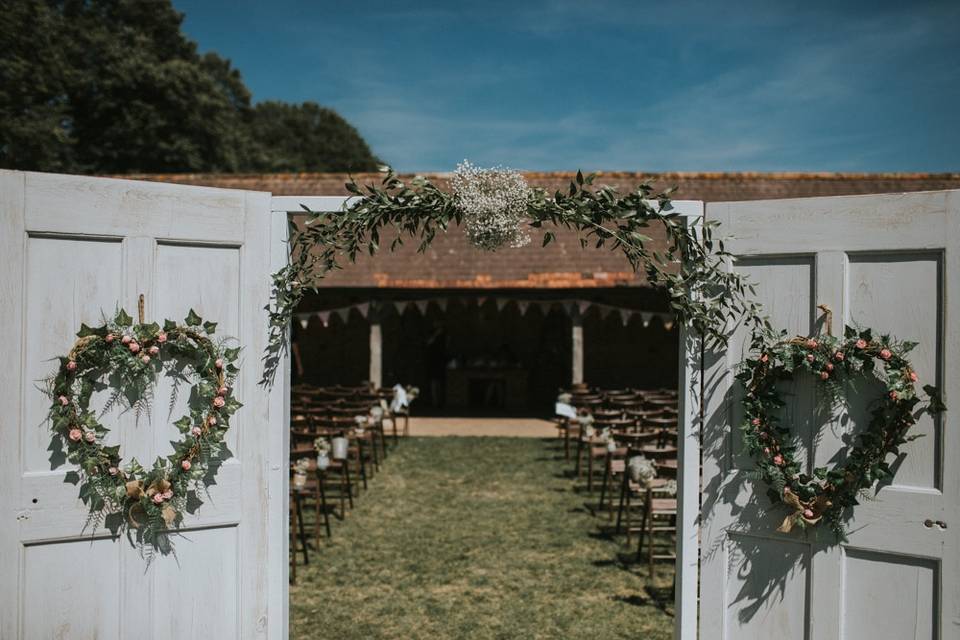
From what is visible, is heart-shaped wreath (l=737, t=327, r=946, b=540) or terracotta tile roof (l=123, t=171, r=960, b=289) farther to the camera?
terracotta tile roof (l=123, t=171, r=960, b=289)

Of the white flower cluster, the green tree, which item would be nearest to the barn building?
the white flower cluster

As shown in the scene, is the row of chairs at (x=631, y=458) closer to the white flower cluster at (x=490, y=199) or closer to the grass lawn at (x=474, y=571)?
the grass lawn at (x=474, y=571)

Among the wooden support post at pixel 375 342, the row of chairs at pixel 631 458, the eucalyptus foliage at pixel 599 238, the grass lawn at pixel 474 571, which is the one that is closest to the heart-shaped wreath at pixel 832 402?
the eucalyptus foliage at pixel 599 238

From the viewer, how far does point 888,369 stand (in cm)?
344

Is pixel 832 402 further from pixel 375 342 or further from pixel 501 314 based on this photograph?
pixel 501 314

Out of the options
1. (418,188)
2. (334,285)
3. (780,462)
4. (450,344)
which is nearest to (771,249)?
(780,462)

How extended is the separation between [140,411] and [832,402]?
126 inches

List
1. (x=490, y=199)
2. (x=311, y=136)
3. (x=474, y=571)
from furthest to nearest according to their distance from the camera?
(x=311, y=136)
(x=474, y=571)
(x=490, y=199)

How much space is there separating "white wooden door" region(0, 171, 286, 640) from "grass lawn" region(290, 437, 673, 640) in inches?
80.8

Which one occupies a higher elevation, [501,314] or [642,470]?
[501,314]

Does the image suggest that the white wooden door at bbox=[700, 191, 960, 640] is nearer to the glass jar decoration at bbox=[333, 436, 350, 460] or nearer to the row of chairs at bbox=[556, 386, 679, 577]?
the row of chairs at bbox=[556, 386, 679, 577]

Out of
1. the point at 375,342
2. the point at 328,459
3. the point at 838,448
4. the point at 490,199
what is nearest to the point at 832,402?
the point at 838,448

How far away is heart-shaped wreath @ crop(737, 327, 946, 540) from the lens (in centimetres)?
344

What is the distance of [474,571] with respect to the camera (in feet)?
23.5
